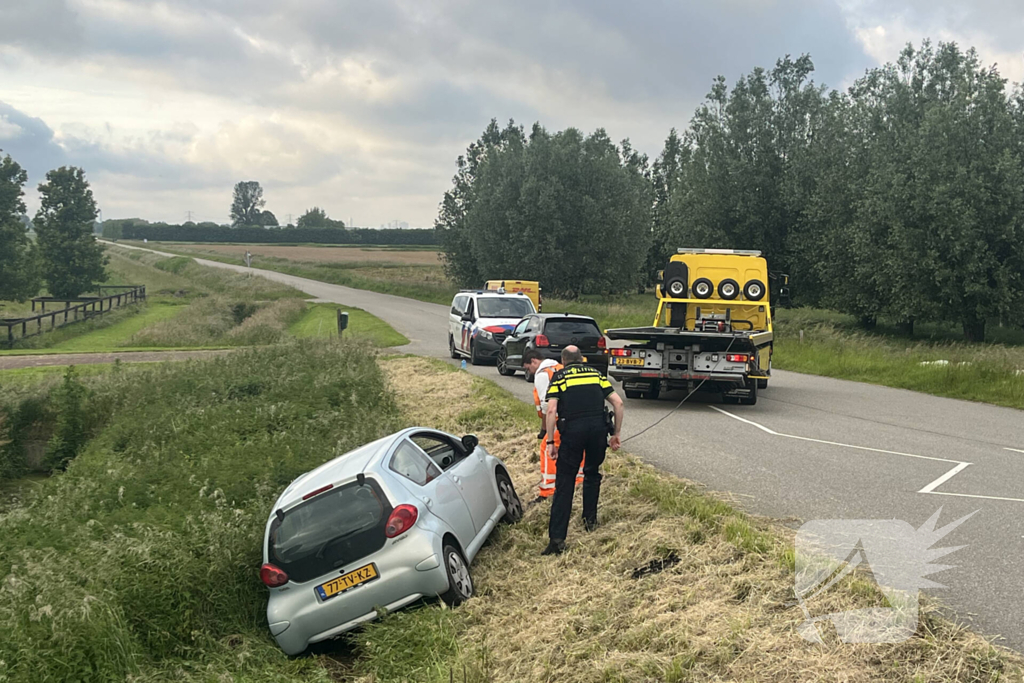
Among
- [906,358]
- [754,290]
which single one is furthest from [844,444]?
[906,358]

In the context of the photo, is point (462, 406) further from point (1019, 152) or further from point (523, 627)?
point (1019, 152)

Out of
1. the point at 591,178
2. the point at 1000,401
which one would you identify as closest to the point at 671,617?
the point at 1000,401

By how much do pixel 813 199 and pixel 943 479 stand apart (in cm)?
3417

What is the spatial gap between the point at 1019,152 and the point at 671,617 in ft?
111

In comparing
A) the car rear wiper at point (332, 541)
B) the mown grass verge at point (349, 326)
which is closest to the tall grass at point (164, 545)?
the car rear wiper at point (332, 541)

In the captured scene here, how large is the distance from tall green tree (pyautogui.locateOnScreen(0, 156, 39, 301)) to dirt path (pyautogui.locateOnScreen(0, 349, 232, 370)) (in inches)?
911

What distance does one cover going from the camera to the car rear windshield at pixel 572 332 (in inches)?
725

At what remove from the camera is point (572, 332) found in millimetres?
18531

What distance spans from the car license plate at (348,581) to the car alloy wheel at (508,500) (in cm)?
241

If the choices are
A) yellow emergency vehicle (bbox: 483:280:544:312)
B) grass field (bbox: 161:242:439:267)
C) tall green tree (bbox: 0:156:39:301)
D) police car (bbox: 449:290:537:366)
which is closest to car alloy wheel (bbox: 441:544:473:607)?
police car (bbox: 449:290:537:366)

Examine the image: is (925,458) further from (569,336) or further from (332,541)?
(569,336)

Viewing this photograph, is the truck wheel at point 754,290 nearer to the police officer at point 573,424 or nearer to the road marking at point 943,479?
the road marking at point 943,479

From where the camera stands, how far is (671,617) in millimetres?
5945
